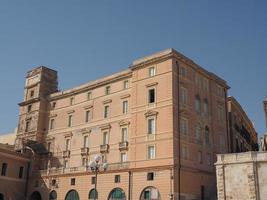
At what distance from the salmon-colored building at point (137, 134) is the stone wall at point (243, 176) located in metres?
5.71

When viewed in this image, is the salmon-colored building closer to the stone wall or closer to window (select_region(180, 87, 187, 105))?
window (select_region(180, 87, 187, 105))

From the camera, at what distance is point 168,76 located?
41531 millimetres

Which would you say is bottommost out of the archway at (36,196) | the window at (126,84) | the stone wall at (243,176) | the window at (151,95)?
the archway at (36,196)

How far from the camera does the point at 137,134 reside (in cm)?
4244

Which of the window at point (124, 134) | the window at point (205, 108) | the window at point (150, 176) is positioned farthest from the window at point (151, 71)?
the window at point (150, 176)

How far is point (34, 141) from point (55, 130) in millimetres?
3602

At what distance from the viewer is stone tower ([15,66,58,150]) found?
56.2m

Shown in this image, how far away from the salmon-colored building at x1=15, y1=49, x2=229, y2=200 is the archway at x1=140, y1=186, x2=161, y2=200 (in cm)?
10

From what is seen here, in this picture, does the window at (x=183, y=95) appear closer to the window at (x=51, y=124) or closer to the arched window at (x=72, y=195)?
the arched window at (x=72, y=195)

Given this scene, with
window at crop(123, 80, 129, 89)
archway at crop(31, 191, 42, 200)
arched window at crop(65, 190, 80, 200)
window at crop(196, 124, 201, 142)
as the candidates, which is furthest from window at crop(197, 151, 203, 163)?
archway at crop(31, 191, 42, 200)

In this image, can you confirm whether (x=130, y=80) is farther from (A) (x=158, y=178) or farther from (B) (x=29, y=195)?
(B) (x=29, y=195)

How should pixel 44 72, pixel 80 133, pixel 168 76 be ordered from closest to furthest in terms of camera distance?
pixel 168 76 < pixel 80 133 < pixel 44 72

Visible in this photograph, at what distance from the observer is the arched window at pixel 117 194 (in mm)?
41172

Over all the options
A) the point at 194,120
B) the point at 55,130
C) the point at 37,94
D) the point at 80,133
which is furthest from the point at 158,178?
the point at 37,94
